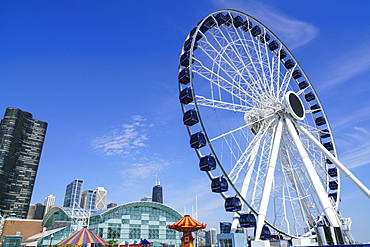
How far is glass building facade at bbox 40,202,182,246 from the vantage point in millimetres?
59594

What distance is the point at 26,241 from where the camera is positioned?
6756cm

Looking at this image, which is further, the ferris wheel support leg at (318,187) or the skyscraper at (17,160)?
the skyscraper at (17,160)

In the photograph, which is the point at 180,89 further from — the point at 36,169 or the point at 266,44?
the point at 36,169

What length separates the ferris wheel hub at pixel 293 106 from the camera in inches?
1070

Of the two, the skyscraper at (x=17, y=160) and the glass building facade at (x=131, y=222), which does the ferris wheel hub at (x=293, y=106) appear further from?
the skyscraper at (x=17, y=160)

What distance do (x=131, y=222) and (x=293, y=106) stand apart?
48.1 m

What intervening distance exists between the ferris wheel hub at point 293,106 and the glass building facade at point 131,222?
152 ft

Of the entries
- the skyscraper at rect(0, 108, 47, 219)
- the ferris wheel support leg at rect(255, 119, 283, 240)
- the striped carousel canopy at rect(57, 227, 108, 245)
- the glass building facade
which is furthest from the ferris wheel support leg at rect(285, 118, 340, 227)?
the skyscraper at rect(0, 108, 47, 219)

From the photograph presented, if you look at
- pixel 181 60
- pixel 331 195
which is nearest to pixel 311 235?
pixel 331 195

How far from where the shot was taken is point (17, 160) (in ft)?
437

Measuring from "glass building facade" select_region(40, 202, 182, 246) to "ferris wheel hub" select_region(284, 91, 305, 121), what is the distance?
4648 centimetres

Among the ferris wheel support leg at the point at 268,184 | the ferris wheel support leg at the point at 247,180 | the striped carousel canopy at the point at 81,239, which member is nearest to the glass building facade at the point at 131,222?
the striped carousel canopy at the point at 81,239

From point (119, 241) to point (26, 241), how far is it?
2554 centimetres

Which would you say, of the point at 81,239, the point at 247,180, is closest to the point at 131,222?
the point at 81,239
